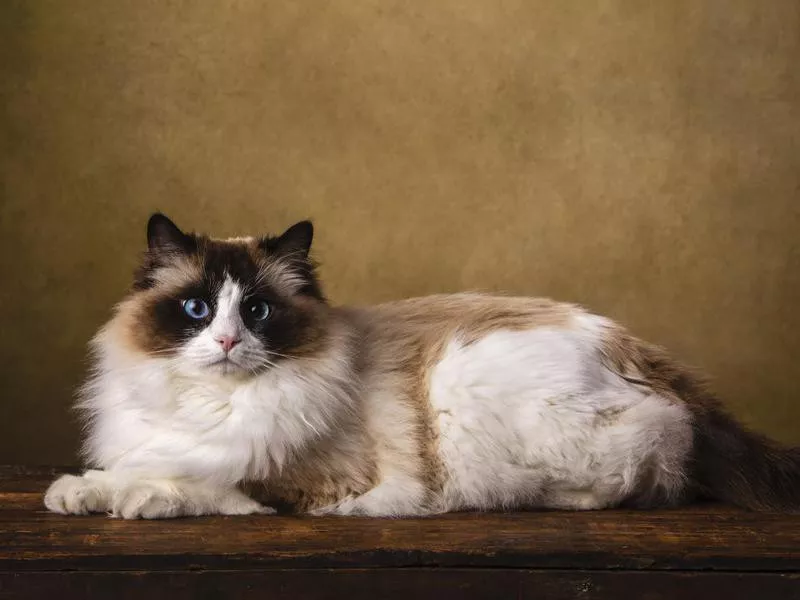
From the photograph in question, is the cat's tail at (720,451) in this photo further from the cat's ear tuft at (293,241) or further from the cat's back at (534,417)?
the cat's ear tuft at (293,241)

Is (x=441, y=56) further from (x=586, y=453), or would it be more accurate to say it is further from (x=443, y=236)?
(x=586, y=453)

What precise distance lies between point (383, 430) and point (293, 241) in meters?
0.46

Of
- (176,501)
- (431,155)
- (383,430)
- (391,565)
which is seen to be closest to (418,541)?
(391,565)

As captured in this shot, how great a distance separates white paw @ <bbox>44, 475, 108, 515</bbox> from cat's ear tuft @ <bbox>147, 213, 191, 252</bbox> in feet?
1.69

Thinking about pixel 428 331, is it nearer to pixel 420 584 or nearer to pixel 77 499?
pixel 420 584

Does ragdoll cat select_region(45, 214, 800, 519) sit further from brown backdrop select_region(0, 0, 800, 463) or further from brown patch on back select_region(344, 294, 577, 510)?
brown backdrop select_region(0, 0, 800, 463)

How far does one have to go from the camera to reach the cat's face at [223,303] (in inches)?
77.2

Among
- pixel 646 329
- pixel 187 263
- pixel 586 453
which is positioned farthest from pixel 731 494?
pixel 187 263

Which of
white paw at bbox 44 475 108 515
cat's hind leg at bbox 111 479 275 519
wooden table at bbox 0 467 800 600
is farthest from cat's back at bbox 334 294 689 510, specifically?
white paw at bbox 44 475 108 515

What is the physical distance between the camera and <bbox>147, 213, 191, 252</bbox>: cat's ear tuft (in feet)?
6.70

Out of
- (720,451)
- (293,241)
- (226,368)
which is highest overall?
(293,241)

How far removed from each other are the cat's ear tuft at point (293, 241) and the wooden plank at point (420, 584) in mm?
749

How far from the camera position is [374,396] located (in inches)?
83.4

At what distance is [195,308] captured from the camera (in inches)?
78.5
